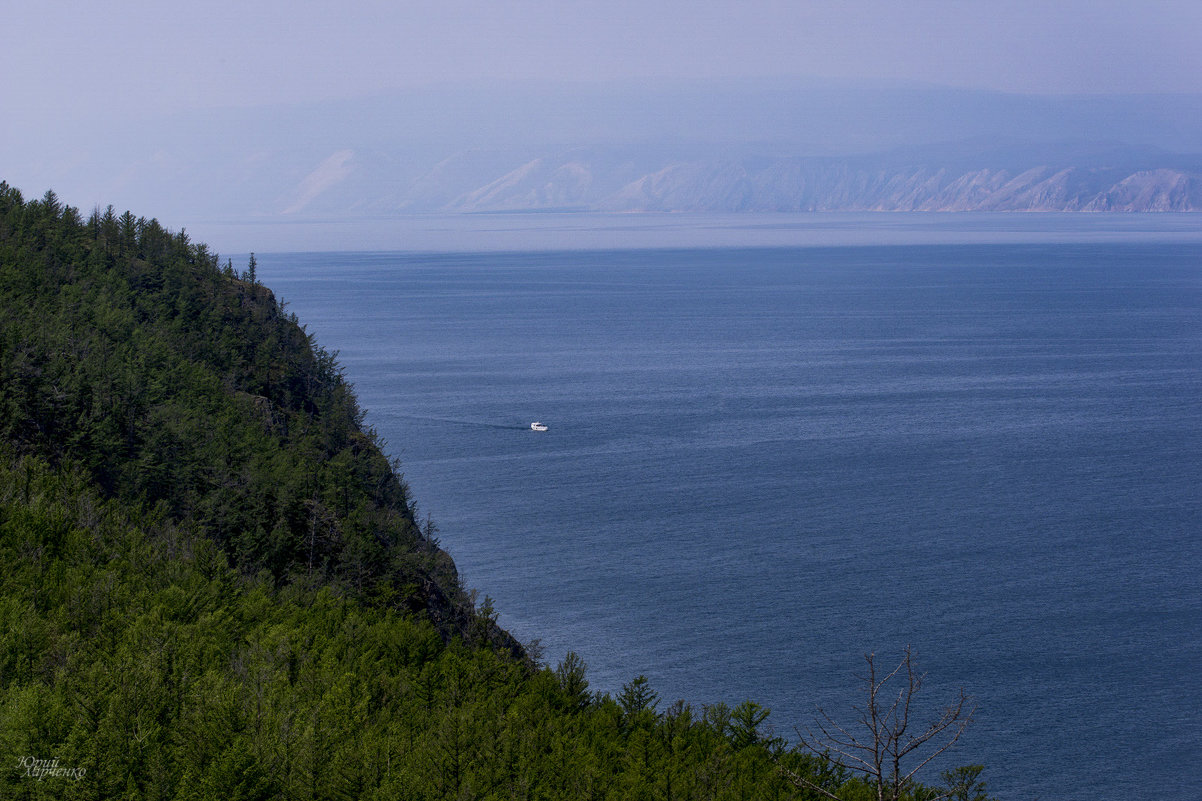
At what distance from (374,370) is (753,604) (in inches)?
3806

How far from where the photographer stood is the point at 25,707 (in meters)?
26.3

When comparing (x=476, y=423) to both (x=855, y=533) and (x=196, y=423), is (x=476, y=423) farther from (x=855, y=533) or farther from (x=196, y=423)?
(x=196, y=423)

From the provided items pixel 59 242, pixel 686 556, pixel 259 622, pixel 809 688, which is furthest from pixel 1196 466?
pixel 59 242

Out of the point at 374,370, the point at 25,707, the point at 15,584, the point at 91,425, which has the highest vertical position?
the point at 374,370

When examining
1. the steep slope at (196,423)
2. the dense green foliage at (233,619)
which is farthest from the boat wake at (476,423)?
the dense green foliage at (233,619)

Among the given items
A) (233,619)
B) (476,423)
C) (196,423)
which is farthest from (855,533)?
(233,619)

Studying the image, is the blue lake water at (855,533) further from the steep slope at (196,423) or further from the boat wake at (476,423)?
the steep slope at (196,423)

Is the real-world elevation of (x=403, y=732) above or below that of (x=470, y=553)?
below

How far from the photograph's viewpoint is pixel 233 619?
41000mm

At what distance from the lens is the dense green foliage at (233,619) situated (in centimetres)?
2830

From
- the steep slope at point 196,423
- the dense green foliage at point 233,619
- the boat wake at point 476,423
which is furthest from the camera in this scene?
the boat wake at point 476,423

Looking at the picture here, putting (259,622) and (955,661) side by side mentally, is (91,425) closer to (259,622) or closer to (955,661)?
(259,622)

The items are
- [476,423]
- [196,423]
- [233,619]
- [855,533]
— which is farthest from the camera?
[476,423]

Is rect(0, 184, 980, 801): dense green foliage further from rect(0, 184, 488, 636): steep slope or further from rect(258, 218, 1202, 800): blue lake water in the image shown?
rect(258, 218, 1202, 800): blue lake water
